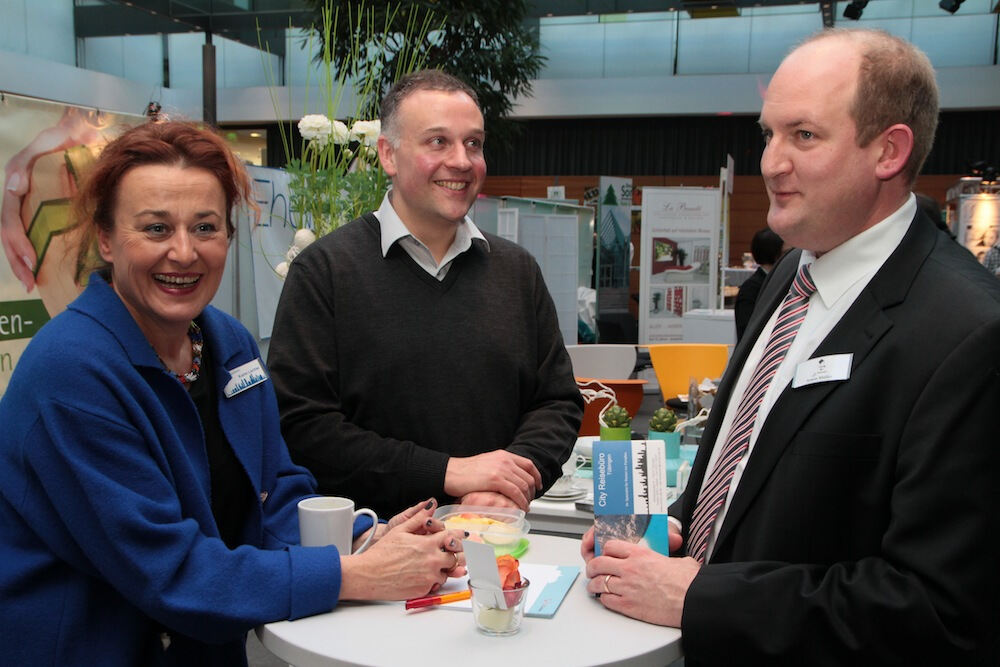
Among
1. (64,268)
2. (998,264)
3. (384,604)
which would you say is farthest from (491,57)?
(384,604)

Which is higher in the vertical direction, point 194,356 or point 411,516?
point 194,356

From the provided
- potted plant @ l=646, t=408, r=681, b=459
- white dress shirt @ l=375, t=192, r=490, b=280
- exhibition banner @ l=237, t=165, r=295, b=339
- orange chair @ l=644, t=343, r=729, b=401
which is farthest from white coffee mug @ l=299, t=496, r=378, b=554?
orange chair @ l=644, t=343, r=729, b=401

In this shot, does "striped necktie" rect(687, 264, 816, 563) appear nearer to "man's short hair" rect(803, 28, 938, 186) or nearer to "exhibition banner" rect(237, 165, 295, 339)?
"man's short hair" rect(803, 28, 938, 186)

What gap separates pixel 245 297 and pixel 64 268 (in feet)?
6.14

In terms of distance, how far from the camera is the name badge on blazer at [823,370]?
1.25 m

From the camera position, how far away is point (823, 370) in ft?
4.18

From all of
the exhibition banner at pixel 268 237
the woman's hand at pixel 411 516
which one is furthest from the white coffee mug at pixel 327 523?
the exhibition banner at pixel 268 237

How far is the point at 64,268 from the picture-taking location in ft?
9.68

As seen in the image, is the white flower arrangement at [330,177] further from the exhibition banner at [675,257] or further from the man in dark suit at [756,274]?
the exhibition banner at [675,257]

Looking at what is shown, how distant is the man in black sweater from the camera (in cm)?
193

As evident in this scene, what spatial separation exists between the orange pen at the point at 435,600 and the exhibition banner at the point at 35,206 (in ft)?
6.29

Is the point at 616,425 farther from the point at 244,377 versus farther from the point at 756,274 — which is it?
the point at 756,274

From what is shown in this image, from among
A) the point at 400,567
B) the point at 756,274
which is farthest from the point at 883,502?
the point at 756,274

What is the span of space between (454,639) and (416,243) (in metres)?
1.08
